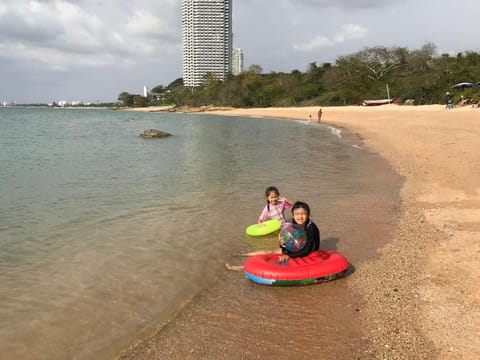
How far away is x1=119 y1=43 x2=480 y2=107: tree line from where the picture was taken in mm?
52875

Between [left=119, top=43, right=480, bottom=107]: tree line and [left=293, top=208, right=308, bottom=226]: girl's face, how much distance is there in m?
40.9

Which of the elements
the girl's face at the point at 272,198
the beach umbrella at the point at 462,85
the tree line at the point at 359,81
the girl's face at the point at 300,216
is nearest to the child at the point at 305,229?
the girl's face at the point at 300,216

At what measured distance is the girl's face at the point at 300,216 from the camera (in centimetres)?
532

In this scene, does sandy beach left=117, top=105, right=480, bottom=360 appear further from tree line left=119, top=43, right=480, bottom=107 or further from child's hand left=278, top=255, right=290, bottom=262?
tree line left=119, top=43, right=480, bottom=107

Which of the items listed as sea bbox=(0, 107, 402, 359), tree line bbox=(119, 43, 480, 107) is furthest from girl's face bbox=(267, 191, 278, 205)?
tree line bbox=(119, 43, 480, 107)

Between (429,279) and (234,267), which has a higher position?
(429,279)

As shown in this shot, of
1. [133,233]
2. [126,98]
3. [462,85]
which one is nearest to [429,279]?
[133,233]

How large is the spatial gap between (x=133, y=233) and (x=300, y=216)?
11.2 ft

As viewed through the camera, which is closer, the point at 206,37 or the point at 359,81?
the point at 359,81

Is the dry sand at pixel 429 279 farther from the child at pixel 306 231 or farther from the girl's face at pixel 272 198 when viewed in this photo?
the girl's face at pixel 272 198

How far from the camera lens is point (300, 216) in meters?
5.35

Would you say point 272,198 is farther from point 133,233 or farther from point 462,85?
point 462,85

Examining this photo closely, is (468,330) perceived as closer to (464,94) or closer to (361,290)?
(361,290)

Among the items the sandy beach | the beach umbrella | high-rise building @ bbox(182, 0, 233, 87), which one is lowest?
the sandy beach
